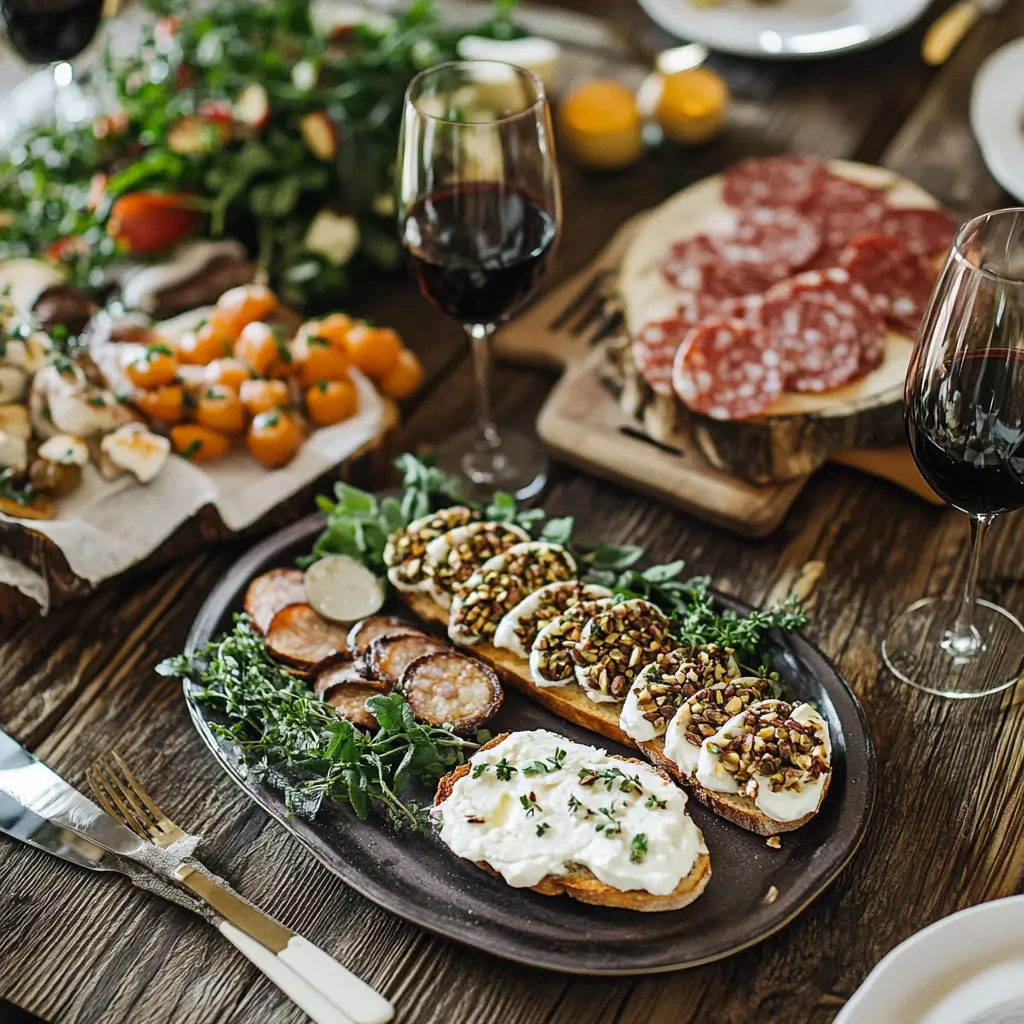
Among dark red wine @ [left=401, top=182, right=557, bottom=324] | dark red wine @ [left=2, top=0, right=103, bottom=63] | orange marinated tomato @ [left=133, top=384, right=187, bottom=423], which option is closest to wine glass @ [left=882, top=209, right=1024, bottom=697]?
dark red wine @ [left=401, top=182, right=557, bottom=324]

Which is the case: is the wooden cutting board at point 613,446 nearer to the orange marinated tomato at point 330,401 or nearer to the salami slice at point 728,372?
the salami slice at point 728,372

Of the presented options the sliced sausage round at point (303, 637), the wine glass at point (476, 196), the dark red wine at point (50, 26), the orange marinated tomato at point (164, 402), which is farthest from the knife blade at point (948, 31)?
the sliced sausage round at point (303, 637)

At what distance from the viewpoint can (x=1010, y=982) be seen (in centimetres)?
102

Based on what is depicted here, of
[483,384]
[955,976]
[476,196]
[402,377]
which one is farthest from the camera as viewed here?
[402,377]

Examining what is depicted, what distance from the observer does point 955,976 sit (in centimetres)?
103

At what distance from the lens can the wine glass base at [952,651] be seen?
1.34 metres

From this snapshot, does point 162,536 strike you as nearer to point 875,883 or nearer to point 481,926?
point 481,926

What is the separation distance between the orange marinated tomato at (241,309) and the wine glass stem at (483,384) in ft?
0.99

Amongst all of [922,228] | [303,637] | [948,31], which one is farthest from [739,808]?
[948,31]

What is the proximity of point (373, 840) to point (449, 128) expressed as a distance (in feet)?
2.60

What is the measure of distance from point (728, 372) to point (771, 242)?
1.16 ft

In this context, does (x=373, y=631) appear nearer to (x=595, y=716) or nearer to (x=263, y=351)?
(x=595, y=716)

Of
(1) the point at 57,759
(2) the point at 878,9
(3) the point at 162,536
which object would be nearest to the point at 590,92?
(2) the point at 878,9

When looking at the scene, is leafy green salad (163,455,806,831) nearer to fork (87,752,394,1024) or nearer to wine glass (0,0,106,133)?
fork (87,752,394,1024)
